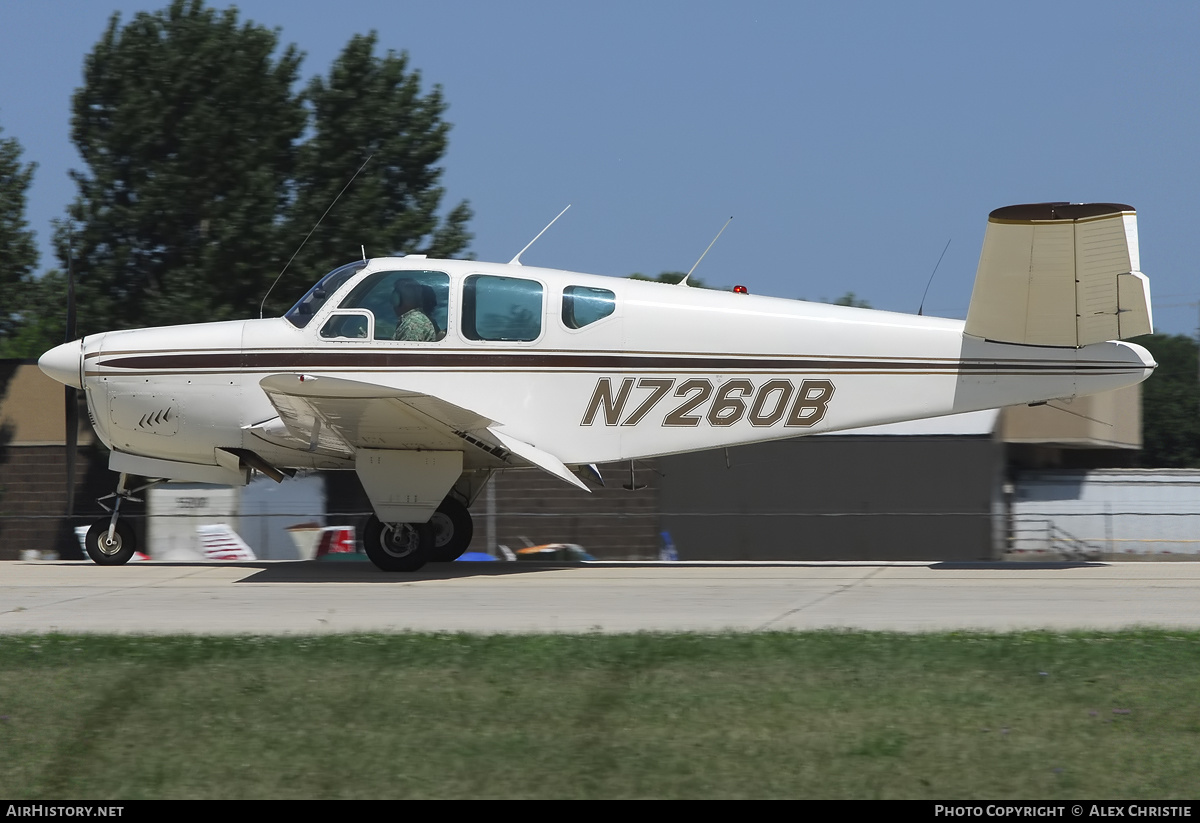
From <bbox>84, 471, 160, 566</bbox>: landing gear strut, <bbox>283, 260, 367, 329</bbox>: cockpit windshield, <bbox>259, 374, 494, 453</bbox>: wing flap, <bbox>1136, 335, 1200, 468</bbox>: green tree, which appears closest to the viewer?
<bbox>259, 374, 494, 453</bbox>: wing flap

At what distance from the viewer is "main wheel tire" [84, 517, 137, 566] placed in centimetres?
1220

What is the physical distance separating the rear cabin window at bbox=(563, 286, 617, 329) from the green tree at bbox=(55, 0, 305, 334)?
10637mm

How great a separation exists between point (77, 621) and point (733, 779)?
5.36m

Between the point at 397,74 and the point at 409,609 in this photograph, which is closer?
the point at 409,609

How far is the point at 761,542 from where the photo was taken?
67.9 feet

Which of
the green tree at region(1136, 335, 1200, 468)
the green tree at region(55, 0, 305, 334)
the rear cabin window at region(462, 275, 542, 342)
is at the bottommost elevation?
→ the green tree at region(1136, 335, 1200, 468)

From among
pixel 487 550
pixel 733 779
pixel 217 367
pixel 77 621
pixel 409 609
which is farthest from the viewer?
pixel 487 550

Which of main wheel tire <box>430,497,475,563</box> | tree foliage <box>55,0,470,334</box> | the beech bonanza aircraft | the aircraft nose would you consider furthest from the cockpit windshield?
tree foliage <box>55,0,470,334</box>

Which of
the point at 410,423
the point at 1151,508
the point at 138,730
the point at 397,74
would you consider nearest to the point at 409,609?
the point at 410,423

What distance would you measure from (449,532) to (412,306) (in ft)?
8.16

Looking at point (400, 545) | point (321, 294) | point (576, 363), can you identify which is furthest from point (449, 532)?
point (321, 294)

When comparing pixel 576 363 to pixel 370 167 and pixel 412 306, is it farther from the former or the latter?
pixel 370 167

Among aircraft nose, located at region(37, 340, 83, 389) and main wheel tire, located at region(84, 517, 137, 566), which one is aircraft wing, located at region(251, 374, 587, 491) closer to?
aircraft nose, located at region(37, 340, 83, 389)

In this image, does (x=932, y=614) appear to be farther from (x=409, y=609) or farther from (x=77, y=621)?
(x=77, y=621)
